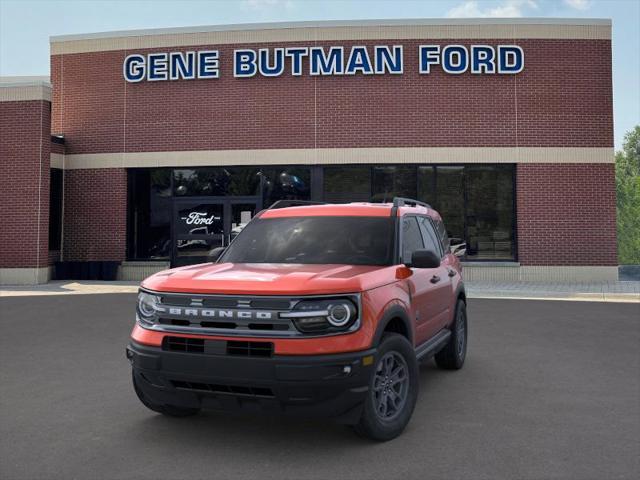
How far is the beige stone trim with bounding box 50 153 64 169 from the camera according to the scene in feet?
65.0

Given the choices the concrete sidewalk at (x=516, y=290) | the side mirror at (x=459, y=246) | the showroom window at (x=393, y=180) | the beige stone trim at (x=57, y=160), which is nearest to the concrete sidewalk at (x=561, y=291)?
the concrete sidewalk at (x=516, y=290)

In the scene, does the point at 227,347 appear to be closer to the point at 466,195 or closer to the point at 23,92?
the point at 466,195

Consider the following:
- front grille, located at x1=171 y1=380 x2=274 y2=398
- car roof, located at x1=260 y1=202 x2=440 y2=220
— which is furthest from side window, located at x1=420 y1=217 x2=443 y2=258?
front grille, located at x1=171 y1=380 x2=274 y2=398

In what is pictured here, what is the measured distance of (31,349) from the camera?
8.43 metres

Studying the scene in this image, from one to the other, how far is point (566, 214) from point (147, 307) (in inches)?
660

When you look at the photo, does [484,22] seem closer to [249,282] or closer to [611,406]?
[611,406]

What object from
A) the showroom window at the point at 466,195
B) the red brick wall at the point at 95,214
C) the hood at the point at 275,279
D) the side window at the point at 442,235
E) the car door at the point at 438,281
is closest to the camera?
the hood at the point at 275,279

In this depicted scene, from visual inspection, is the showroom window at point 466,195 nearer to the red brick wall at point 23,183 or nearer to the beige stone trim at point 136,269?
the beige stone trim at point 136,269

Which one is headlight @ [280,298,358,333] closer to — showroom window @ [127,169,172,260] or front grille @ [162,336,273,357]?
front grille @ [162,336,273,357]

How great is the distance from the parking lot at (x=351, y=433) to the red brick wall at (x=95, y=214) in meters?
12.1

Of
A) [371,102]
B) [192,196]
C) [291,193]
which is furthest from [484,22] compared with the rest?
[192,196]

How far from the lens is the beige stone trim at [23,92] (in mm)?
18688

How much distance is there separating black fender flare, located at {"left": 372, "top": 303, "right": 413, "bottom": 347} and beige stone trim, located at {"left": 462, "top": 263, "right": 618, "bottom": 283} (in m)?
14.2

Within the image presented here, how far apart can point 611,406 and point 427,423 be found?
189 centimetres
